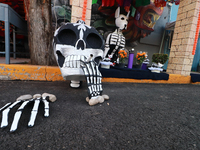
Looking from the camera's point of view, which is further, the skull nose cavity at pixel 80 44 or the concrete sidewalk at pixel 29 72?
the concrete sidewalk at pixel 29 72

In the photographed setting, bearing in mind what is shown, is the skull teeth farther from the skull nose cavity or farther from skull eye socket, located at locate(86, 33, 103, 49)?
skull eye socket, located at locate(86, 33, 103, 49)

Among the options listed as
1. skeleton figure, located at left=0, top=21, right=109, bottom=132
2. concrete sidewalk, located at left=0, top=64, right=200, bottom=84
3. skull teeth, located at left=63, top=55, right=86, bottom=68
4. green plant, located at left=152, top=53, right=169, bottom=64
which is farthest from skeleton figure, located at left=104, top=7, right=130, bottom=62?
skull teeth, located at left=63, top=55, right=86, bottom=68

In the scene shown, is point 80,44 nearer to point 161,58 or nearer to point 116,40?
point 116,40

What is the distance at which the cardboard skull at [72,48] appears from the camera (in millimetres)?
1340

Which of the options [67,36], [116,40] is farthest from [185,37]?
[67,36]

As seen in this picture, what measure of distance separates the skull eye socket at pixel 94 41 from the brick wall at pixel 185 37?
10.1 feet

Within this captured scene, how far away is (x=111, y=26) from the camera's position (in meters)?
5.09

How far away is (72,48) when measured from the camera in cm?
138

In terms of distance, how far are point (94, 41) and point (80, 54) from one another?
Answer: 1.00ft

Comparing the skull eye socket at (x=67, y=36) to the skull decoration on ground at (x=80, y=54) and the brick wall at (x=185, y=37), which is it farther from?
the brick wall at (x=185, y=37)

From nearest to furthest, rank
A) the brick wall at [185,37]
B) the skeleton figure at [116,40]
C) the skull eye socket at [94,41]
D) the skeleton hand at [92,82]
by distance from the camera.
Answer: the skeleton hand at [92,82], the skull eye socket at [94,41], the brick wall at [185,37], the skeleton figure at [116,40]

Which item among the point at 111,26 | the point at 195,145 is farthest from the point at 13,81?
the point at 111,26

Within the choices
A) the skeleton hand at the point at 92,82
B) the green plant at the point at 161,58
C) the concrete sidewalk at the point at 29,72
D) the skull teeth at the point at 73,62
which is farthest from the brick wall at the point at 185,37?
the concrete sidewalk at the point at 29,72

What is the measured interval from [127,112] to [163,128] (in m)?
0.34
